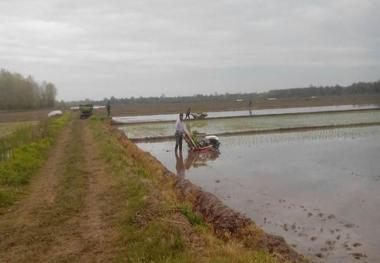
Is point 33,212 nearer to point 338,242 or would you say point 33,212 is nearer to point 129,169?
point 129,169

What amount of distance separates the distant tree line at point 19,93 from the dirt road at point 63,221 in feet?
244

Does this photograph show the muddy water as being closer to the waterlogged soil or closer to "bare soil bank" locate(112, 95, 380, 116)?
the waterlogged soil

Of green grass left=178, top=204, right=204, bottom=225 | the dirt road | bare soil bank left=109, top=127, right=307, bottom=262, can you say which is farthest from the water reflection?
green grass left=178, top=204, right=204, bottom=225

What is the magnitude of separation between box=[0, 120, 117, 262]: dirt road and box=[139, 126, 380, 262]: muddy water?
2713 mm

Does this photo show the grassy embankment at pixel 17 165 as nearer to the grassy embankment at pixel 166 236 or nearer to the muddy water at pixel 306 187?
the grassy embankment at pixel 166 236

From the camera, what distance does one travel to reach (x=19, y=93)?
80.9m

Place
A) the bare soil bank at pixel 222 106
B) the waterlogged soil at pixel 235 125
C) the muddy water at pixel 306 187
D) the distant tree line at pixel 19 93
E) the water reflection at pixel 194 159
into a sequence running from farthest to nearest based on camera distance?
1. the distant tree line at pixel 19 93
2. the bare soil bank at pixel 222 106
3. the waterlogged soil at pixel 235 125
4. the water reflection at pixel 194 159
5. the muddy water at pixel 306 187

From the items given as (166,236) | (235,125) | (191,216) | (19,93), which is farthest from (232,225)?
(19,93)

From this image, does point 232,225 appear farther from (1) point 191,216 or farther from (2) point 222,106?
(2) point 222,106

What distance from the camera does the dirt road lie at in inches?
208

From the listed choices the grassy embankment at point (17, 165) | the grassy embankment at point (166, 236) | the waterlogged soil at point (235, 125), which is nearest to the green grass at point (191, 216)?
the grassy embankment at point (166, 236)

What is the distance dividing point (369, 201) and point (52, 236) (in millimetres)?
6119

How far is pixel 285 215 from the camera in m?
7.71

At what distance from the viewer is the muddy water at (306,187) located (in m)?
6.35
